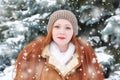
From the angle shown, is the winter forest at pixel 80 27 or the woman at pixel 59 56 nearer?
the woman at pixel 59 56

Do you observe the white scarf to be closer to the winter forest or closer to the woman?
the woman

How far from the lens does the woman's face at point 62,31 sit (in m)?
2.60

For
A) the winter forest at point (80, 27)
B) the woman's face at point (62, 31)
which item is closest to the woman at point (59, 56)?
the woman's face at point (62, 31)

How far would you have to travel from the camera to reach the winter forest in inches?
144

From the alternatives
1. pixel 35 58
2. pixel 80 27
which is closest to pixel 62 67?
pixel 35 58

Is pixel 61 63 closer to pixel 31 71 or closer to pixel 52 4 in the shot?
pixel 31 71

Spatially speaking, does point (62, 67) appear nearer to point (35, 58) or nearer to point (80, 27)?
point (35, 58)

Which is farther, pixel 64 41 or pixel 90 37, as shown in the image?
pixel 90 37

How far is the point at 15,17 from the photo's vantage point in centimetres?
377

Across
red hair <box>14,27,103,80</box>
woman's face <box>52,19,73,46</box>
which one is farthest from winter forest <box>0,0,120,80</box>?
woman's face <box>52,19,73,46</box>

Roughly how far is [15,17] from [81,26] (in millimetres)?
706

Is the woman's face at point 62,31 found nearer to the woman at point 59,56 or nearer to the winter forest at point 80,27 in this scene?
the woman at point 59,56

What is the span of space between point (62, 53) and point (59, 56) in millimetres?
34

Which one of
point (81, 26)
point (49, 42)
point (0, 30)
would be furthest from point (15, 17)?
point (49, 42)
